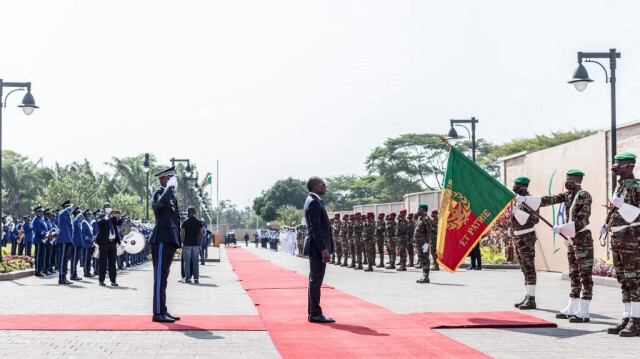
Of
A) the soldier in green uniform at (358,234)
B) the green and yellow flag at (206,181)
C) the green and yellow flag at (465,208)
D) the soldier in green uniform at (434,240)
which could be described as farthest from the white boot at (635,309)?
the green and yellow flag at (206,181)

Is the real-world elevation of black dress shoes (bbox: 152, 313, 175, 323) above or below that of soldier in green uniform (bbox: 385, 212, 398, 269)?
below

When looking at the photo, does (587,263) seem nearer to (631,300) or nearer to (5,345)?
(631,300)

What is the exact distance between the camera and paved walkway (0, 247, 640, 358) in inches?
310

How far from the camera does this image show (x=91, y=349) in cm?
782

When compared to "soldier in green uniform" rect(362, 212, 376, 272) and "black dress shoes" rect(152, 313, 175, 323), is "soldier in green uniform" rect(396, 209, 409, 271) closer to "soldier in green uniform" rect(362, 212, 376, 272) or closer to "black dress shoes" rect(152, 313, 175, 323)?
"soldier in green uniform" rect(362, 212, 376, 272)

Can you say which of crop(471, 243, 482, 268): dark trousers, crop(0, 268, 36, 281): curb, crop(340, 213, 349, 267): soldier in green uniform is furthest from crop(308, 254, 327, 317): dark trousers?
crop(340, 213, 349, 267): soldier in green uniform

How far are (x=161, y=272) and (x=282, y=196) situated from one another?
112802mm

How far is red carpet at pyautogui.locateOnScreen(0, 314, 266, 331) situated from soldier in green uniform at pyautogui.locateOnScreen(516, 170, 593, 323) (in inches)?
175

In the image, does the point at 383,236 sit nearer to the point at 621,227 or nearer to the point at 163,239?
the point at 163,239

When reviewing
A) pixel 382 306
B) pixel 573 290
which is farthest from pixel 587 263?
pixel 382 306

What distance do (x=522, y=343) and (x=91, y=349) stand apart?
15.7 ft

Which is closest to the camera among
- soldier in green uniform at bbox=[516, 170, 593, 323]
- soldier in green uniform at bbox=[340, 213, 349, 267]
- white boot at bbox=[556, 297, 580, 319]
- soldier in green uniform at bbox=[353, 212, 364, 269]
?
soldier in green uniform at bbox=[516, 170, 593, 323]

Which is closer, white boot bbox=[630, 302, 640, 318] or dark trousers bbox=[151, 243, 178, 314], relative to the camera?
white boot bbox=[630, 302, 640, 318]

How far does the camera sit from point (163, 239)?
10.3m
